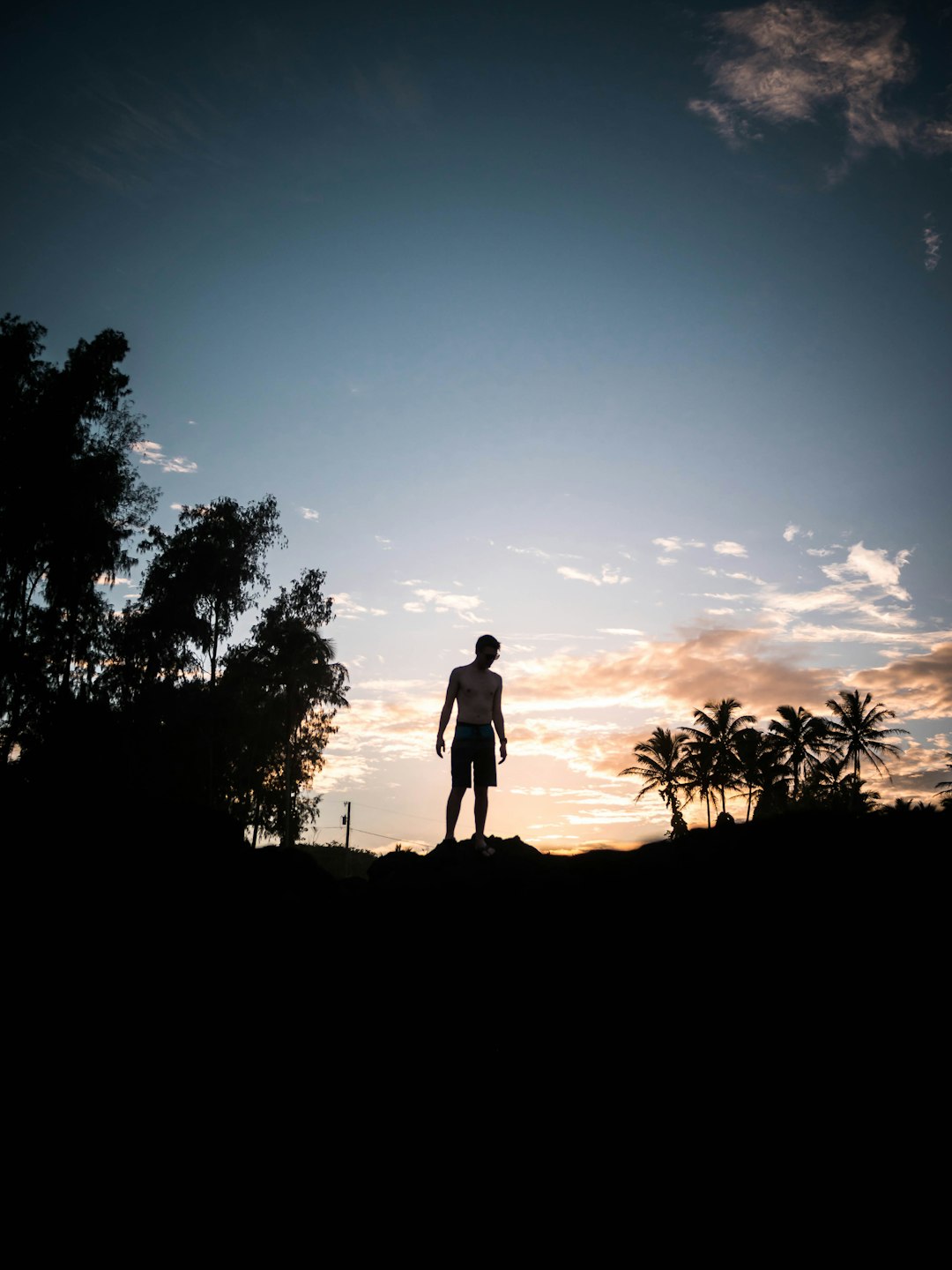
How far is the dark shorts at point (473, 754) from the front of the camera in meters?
8.27

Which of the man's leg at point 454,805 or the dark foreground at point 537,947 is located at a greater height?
the man's leg at point 454,805

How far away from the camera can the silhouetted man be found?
8266mm

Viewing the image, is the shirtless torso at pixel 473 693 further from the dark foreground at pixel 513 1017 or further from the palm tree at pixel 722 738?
the palm tree at pixel 722 738

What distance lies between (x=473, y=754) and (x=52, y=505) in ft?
56.9

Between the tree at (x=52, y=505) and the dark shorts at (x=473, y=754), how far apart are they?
53.1 ft

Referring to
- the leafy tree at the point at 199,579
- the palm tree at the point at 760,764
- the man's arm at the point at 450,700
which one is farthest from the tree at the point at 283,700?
the palm tree at the point at 760,764

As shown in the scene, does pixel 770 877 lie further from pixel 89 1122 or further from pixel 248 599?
pixel 248 599

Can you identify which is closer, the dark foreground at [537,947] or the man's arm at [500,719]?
the dark foreground at [537,947]

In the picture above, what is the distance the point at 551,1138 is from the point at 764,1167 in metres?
1.20

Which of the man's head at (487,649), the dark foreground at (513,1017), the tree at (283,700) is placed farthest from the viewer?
the tree at (283,700)

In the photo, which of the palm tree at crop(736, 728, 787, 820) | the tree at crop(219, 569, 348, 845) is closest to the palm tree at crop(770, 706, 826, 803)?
the palm tree at crop(736, 728, 787, 820)

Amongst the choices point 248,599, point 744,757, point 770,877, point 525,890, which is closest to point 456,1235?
point 525,890

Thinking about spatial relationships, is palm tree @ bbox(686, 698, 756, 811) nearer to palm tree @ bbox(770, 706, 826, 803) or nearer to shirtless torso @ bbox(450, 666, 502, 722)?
palm tree @ bbox(770, 706, 826, 803)

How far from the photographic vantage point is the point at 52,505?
19359 mm
